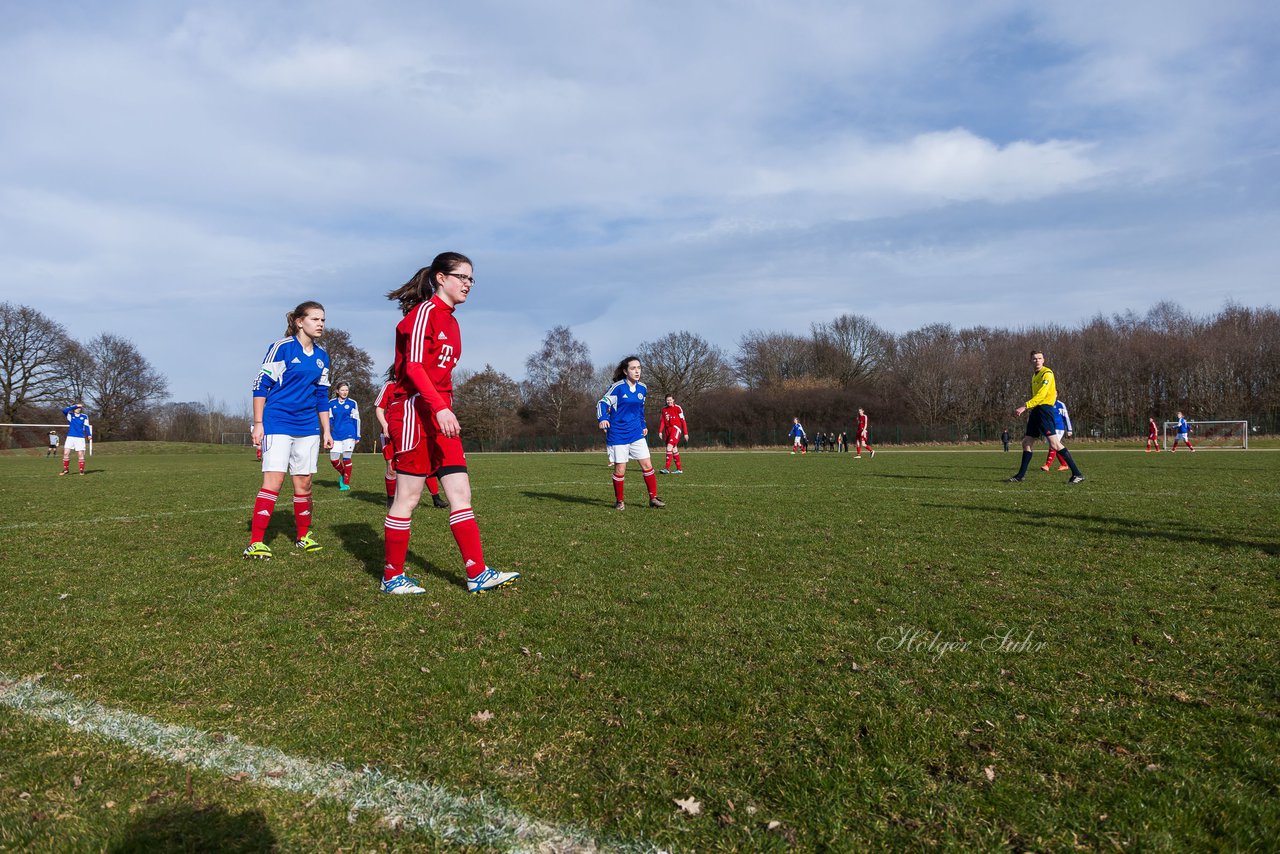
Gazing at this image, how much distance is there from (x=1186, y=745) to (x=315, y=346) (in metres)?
6.48

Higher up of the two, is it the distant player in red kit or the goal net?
the distant player in red kit

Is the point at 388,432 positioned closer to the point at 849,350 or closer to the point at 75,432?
the point at 75,432

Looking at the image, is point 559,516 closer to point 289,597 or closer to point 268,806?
point 289,597

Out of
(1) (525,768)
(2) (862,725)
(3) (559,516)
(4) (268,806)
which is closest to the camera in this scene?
(4) (268,806)

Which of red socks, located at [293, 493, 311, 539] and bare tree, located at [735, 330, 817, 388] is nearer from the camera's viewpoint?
red socks, located at [293, 493, 311, 539]

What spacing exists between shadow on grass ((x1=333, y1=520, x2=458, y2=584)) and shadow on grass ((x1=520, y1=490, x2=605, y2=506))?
2.89 m

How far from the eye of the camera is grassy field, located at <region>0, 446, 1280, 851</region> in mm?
1938

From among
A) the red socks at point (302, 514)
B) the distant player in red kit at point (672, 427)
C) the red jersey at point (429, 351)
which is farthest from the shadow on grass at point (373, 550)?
the distant player in red kit at point (672, 427)

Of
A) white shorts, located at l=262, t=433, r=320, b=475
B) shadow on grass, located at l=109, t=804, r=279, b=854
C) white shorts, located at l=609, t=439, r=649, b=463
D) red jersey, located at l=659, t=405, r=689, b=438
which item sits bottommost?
shadow on grass, located at l=109, t=804, r=279, b=854

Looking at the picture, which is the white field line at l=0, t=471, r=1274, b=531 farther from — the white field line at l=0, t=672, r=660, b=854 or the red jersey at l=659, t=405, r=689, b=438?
the white field line at l=0, t=672, r=660, b=854

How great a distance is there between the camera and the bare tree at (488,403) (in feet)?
219

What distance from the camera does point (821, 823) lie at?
6.27 feet

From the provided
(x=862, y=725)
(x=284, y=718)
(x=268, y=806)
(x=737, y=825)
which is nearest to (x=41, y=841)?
(x=268, y=806)

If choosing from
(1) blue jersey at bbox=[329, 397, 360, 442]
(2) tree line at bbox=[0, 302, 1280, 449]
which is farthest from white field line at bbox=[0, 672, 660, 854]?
(2) tree line at bbox=[0, 302, 1280, 449]
